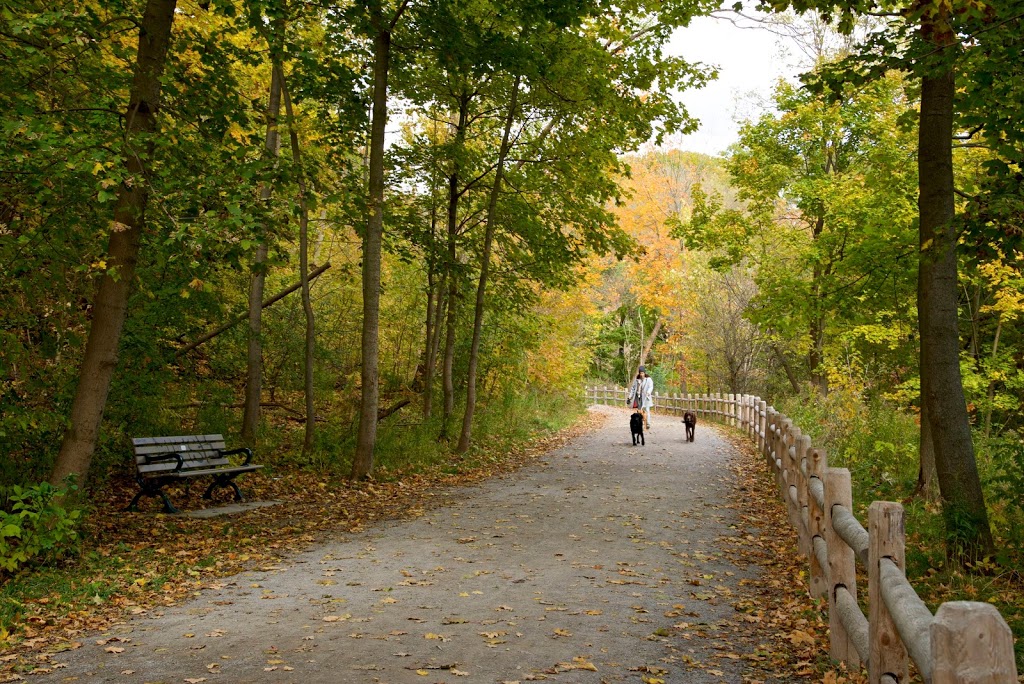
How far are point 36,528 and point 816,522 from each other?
7.10m

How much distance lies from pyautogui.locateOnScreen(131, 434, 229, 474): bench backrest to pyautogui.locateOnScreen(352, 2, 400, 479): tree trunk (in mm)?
2408

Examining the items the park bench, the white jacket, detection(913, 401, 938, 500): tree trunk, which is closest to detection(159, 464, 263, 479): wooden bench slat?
the park bench

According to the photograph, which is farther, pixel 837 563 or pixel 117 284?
pixel 117 284

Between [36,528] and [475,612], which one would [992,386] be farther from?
[36,528]

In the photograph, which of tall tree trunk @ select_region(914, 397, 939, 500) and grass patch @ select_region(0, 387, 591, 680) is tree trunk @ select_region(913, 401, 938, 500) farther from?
grass patch @ select_region(0, 387, 591, 680)

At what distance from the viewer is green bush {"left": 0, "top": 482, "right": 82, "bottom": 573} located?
6.95 metres

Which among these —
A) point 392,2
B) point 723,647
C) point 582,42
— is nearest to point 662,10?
point 582,42

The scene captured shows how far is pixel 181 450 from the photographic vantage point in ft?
37.0

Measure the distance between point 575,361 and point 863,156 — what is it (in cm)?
1284

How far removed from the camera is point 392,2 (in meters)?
14.1

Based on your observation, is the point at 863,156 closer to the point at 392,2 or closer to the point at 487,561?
the point at 392,2

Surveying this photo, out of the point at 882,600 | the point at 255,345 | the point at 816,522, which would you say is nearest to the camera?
the point at 882,600

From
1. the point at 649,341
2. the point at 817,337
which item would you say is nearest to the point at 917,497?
the point at 817,337

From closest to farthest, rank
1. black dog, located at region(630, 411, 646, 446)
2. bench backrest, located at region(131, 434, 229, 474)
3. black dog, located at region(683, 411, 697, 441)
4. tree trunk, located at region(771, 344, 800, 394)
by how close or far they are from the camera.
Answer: bench backrest, located at region(131, 434, 229, 474) → black dog, located at region(630, 411, 646, 446) → black dog, located at region(683, 411, 697, 441) → tree trunk, located at region(771, 344, 800, 394)
